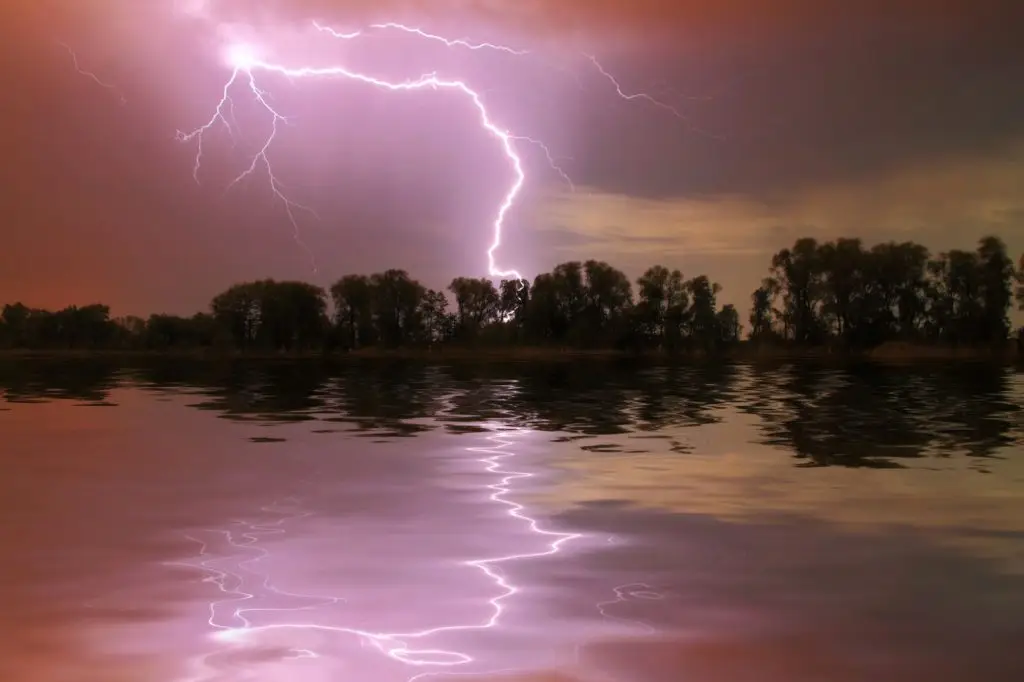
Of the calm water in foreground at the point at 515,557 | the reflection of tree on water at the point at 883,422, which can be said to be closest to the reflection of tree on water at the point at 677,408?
the reflection of tree on water at the point at 883,422

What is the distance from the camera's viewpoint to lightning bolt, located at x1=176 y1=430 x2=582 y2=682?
593 cm

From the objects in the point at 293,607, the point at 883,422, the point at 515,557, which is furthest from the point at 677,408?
the point at 293,607

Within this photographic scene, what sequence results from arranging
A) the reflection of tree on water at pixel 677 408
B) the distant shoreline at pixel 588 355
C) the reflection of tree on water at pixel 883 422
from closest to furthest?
1. the reflection of tree on water at pixel 883 422
2. the reflection of tree on water at pixel 677 408
3. the distant shoreline at pixel 588 355

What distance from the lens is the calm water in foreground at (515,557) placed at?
19.6 feet

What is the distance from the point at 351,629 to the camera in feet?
21.1

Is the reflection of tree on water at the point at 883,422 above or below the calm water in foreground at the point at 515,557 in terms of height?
above

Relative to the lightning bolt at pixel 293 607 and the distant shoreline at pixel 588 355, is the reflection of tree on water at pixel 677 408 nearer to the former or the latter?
the lightning bolt at pixel 293 607

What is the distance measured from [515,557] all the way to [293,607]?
7.87 feet

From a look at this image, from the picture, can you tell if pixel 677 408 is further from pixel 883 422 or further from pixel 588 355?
pixel 588 355

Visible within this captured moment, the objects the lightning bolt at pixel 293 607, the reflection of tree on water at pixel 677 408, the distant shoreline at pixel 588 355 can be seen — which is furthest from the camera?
the distant shoreline at pixel 588 355

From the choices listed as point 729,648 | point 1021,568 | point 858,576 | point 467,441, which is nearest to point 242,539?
point 729,648

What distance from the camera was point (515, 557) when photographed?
8492 mm

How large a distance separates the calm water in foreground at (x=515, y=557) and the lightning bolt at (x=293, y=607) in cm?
3

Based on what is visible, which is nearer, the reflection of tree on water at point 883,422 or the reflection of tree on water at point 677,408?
the reflection of tree on water at point 883,422
